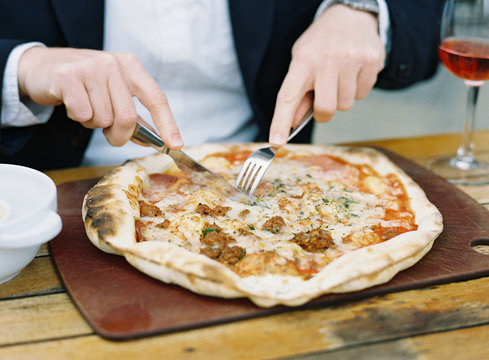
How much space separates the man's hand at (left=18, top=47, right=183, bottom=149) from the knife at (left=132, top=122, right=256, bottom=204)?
0.11 ft

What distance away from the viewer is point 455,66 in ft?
6.24

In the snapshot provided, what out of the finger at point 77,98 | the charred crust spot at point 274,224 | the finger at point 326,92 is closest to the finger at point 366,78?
the finger at point 326,92

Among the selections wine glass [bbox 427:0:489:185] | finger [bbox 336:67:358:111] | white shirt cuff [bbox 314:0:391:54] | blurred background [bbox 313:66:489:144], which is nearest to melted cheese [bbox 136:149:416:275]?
finger [bbox 336:67:358:111]

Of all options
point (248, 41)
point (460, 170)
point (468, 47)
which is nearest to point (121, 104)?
point (248, 41)

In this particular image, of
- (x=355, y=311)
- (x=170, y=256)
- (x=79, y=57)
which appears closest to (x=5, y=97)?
(x=79, y=57)

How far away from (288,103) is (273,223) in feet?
1.33

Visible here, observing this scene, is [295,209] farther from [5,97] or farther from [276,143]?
[5,97]

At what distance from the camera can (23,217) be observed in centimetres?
115

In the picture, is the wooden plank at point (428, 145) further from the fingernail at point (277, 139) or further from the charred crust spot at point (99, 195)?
the charred crust spot at point (99, 195)

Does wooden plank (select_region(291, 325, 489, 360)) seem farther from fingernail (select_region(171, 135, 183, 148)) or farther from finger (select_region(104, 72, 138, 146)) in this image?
finger (select_region(104, 72, 138, 146))

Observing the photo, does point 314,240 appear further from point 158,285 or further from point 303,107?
point 303,107

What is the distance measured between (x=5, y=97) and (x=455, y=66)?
1.51 metres

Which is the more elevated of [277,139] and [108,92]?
[108,92]

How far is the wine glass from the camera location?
1787mm
